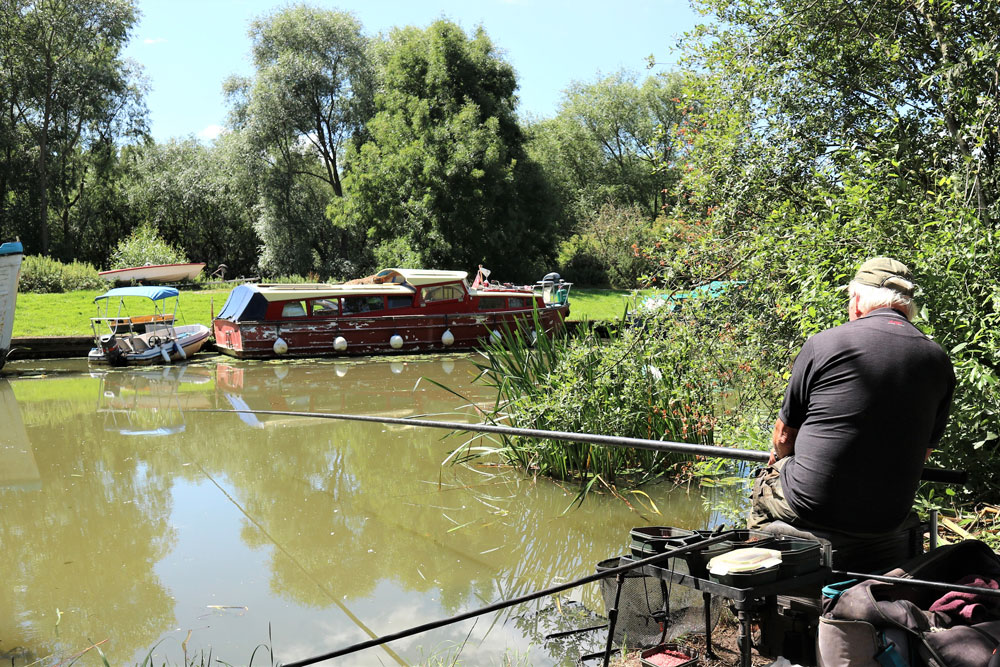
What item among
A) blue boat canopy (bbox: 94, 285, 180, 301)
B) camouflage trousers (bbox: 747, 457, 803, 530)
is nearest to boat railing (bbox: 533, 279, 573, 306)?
blue boat canopy (bbox: 94, 285, 180, 301)

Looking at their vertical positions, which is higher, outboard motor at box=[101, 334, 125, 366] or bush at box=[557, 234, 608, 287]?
bush at box=[557, 234, 608, 287]

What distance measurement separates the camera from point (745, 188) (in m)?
6.30

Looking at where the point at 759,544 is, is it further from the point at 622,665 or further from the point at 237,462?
the point at 237,462

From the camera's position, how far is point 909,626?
82.8 inches

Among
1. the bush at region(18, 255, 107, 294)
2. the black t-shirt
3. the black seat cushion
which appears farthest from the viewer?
the bush at region(18, 255, 107, 294)

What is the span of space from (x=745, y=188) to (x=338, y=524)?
161 inches

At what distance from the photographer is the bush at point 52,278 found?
2338cm

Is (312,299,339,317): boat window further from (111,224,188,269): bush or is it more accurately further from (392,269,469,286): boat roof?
(111,224,188,269): bush

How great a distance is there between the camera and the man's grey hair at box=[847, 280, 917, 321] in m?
2.80

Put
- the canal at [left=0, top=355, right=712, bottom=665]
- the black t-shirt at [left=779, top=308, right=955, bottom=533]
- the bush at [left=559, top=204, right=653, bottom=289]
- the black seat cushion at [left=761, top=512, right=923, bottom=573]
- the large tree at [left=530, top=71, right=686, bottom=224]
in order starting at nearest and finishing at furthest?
Answer: 1. the black t-shirt at [left=779, top=308, right=955, bottom=533]
2. the black seat cushion at [left=761, top=512, right=923, bottom=573]
3. the canal at [left=0, top=355, right=712, bottom=665]
4. the bush at [left=559, top=204, right=653, bottom=289]
5. the large tree at [left=530, top=71, right=686, bottom=224]

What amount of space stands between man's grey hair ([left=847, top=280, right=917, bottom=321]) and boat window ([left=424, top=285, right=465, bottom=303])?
16.1 metres

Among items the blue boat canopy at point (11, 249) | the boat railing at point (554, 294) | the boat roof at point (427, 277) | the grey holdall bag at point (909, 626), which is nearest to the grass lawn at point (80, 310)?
the boat railing at point (554, 294)

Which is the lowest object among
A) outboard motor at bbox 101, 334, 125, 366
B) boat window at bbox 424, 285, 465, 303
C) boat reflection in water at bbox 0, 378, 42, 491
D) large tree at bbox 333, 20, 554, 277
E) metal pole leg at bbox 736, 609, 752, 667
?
boat reflection in water at bbox 0, 378, 42, 491

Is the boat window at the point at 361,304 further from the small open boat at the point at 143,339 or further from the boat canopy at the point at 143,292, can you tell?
the boat canopy at the point at 143,292
